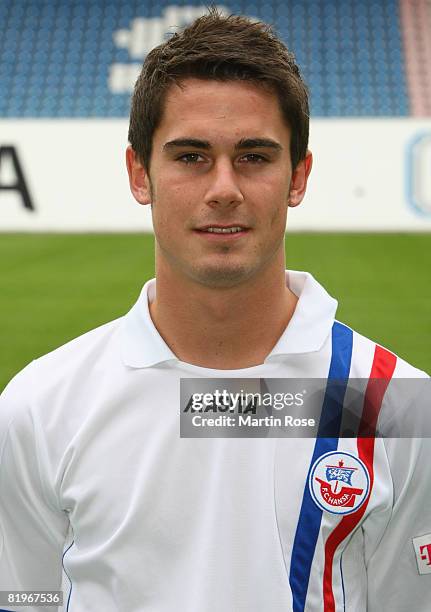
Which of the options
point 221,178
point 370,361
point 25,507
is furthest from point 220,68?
point 25,507

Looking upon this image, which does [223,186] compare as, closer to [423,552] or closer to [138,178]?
[138,178]

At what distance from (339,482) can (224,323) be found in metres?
0.32

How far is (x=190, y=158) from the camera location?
142cm

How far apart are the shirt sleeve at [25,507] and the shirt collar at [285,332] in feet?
0.59

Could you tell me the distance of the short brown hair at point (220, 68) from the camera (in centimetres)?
143

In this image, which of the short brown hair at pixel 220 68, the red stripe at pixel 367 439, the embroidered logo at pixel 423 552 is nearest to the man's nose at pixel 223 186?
the short brown hair at pixel 220 68

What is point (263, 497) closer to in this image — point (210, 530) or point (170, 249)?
point (210, 530)

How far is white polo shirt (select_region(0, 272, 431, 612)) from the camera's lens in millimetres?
1382

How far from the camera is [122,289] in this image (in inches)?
341

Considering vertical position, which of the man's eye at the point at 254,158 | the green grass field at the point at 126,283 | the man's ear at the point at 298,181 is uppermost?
the man's eye at the point at 254,158

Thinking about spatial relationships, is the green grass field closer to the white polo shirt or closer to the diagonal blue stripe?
the white polo shirt

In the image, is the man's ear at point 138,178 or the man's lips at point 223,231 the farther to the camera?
the man's ear at point 138,178

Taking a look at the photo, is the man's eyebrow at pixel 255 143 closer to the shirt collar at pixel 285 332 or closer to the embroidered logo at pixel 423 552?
the shirt collar at pixel 285 332

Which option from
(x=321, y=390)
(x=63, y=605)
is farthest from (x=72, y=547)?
(x=321, y=390)
